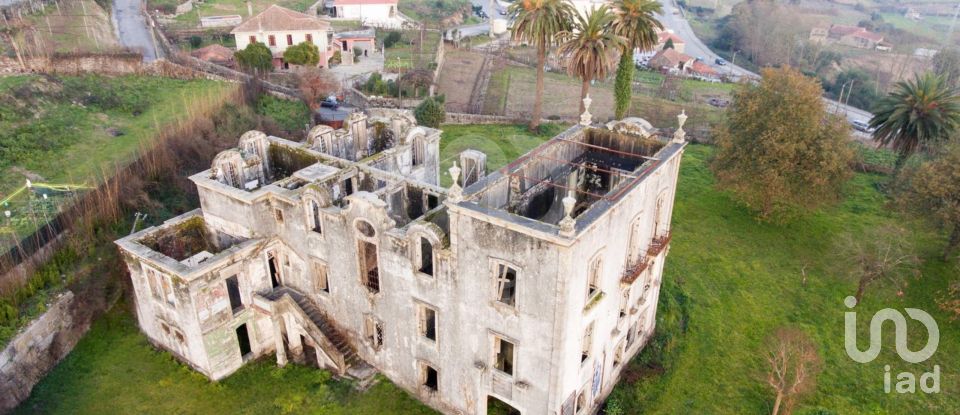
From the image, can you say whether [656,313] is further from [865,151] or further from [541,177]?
[865,151]

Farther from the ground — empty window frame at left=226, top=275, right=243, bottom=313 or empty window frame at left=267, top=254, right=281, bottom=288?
empty window frame at left=267, top=254, right=281, bottom=288

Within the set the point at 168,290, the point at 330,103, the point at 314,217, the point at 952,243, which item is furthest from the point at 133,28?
the point at 952,243

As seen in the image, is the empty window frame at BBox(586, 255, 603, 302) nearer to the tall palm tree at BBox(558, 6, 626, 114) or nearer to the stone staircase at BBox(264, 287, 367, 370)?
the stone staircase at BBox(264, 287, 367, 370)

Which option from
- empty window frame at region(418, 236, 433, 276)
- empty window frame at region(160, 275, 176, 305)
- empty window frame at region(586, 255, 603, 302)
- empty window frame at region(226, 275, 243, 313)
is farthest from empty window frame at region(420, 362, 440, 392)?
empty window frame at region(160, 275, 176, 305)

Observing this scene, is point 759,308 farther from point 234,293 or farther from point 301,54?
point 301,54

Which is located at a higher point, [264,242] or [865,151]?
[264,242]

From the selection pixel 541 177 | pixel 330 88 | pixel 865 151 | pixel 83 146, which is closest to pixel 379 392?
pixel 541 177
